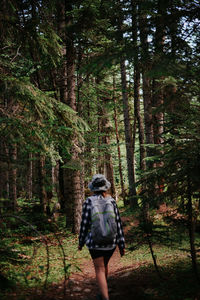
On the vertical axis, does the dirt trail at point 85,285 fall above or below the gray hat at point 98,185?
below

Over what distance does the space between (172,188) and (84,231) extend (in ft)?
6.21

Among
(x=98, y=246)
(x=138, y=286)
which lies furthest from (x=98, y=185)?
(x=138, y=286)

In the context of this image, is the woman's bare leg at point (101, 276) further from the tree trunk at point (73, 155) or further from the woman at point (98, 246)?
the tree trunk at point (73, 155)

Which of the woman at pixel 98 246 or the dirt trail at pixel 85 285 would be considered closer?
the woman at pixel 98 246

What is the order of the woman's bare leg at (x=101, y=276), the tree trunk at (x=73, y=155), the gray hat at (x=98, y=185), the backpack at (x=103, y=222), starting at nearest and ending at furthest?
the woman's bare leg at (x=101, y=276)
the backpack at (x=103, y=222)
the gray hat at (x=98, y=185)
the tree trunk at (x=73, y=155)

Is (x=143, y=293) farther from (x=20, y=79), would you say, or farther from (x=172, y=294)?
(x=20, y=79)

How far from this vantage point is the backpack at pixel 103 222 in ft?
13.0

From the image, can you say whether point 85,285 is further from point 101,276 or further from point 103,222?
point 103,222

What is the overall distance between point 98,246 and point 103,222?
38 cm

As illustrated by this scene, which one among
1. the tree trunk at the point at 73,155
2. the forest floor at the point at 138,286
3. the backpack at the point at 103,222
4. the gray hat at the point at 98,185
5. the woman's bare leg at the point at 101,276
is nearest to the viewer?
the woman's bare leg at the point at 101,276

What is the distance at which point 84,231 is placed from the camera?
4305mm

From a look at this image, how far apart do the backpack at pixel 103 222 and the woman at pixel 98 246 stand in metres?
0.08

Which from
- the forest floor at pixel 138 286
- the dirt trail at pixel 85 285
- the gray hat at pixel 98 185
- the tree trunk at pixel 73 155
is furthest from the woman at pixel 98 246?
the tree trunk at pixel 73 155

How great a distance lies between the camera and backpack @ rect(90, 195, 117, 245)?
13.0 feet
